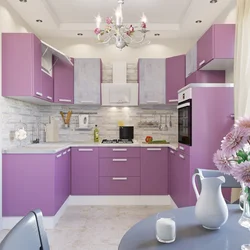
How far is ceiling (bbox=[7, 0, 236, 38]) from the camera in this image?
11.1ft

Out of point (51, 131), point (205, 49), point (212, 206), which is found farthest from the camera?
point (51, 131)

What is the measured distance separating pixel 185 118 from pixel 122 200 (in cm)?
167

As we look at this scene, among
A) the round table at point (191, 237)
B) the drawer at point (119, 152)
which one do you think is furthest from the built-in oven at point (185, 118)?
the round table at point (191, 237)

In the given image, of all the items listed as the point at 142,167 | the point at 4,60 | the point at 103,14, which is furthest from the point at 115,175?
the point at 103,14

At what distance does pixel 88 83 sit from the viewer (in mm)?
4219

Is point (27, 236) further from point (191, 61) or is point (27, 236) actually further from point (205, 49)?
point (191, 61)

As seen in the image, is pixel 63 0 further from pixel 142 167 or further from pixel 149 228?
pixel 149 228

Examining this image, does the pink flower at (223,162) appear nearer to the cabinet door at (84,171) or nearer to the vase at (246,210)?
the vase at (246,210)

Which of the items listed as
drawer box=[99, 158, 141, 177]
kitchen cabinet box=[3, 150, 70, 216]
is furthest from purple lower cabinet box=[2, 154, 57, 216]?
drawer box=[99, 158, 141, 177]

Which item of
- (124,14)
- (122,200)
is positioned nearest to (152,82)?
(124,14)

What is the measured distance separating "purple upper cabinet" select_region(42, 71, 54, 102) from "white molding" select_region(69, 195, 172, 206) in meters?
1.55

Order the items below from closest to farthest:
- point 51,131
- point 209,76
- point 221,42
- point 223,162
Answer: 1. point 223,162
2. point 221,42
3. point 209,76
4. point 51,131

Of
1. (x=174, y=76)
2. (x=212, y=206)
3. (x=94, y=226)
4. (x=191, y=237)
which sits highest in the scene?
(x=174, y=76)

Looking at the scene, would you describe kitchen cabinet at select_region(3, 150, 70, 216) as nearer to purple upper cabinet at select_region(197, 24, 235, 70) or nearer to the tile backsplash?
the tile backsplash
